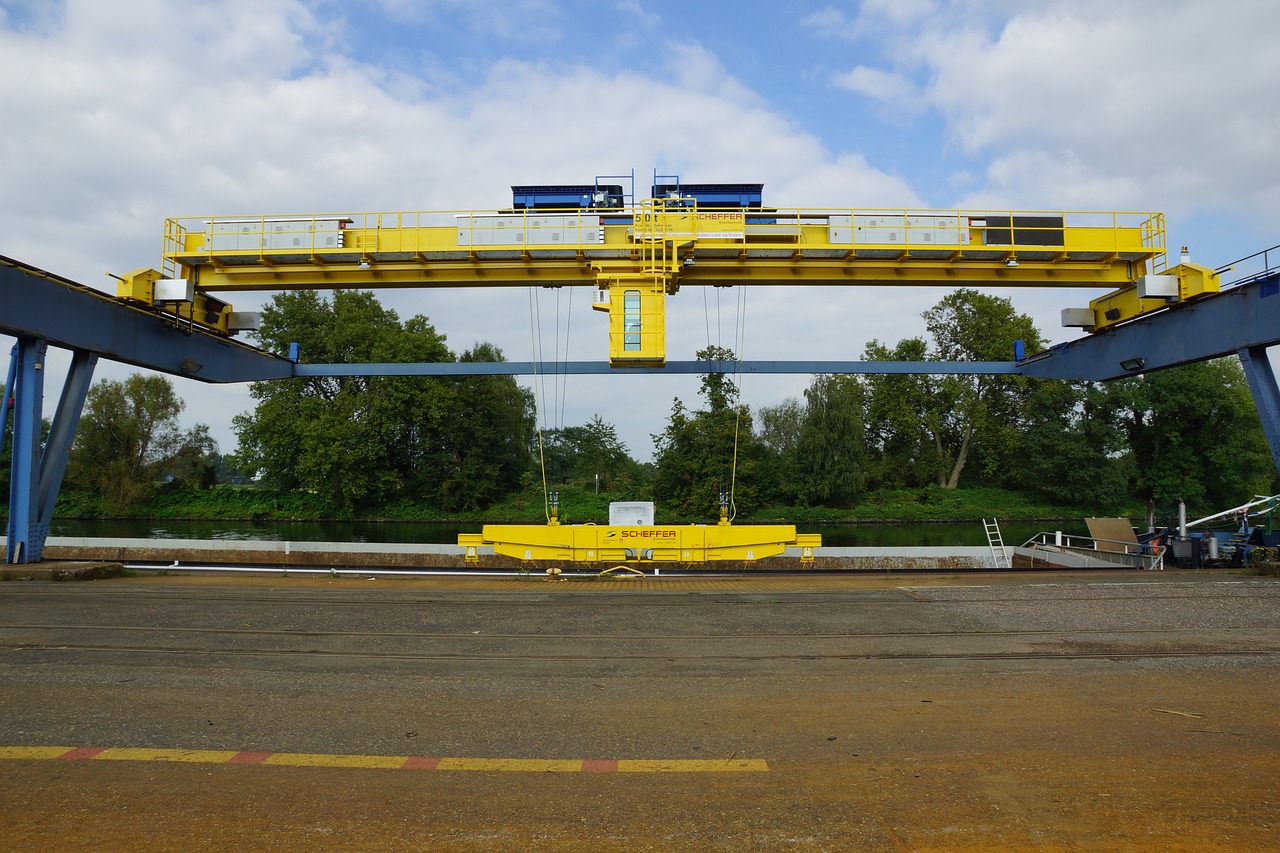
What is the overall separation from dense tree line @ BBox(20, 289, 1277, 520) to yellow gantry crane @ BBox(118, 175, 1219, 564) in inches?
1147

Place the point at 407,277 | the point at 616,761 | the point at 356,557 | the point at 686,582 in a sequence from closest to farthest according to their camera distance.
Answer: the point at 616,761 < the point at 686,582 < the point at 407,277 < the point at 356,557

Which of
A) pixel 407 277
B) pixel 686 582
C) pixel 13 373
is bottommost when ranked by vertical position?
pixel 686 582

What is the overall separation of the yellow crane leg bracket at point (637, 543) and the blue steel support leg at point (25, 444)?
8269 millimetres

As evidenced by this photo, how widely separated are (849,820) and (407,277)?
15049mm

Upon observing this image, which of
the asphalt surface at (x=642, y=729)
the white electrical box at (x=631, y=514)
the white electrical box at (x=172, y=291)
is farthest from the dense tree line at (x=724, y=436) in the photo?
the asphalt surface at (x=642, y=729)

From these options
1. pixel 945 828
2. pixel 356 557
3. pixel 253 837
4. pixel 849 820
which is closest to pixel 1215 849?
pixel 945 828

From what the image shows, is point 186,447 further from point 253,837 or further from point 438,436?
point 253,837

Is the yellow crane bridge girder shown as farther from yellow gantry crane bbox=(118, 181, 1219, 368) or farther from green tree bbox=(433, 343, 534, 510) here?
green tree bbox=(433, 343, 534, 510)

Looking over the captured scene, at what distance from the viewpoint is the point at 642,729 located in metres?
5.13

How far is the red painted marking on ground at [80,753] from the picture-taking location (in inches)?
178

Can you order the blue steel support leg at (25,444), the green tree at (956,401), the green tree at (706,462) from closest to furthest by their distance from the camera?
the blue steel support leg at (25,444), the green tree at (706,462), the green tree at (956,401)

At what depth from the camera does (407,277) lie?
16266mm

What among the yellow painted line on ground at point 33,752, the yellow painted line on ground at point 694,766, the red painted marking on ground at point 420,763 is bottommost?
the yellow painted line on ground at point 694,766

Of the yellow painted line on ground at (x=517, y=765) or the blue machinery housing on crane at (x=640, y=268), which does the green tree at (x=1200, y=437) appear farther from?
the yellow painted line on ground at (x=517, y=765)
